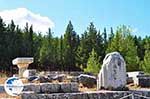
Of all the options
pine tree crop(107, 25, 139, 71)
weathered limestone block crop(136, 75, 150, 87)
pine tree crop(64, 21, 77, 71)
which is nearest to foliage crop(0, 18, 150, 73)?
pine tree crop(64, 21, 77, 71)

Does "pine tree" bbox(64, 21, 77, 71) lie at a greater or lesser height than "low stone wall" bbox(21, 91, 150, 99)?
greater

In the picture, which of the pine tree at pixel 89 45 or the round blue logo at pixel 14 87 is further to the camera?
the pine tree at pixel 89 45

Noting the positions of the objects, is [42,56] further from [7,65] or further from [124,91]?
[124,91]

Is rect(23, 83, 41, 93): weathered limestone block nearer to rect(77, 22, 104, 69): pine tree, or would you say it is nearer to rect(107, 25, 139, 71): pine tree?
rect(107, 25, 139, 71): pine tree

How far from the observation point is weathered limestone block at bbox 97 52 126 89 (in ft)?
55.6

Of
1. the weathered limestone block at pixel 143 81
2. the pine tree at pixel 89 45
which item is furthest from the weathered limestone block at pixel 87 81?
the pine tree at pixel 89 45

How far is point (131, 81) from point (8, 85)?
8439 mm

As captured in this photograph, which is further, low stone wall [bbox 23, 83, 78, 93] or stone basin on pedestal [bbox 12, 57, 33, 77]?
stone basin on pedestal [bbox 12, 57, 33, 77]

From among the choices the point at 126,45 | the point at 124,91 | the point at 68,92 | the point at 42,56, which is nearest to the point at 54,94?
the point at 68,92

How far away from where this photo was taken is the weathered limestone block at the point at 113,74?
16953 mm

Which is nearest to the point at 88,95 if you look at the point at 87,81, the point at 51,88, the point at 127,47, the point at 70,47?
the point at 51,88

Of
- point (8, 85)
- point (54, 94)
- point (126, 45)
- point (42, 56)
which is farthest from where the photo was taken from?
point (42, 56)

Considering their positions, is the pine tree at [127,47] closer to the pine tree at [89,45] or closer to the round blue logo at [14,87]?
the pine tree at [89,45]

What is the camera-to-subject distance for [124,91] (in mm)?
16141
